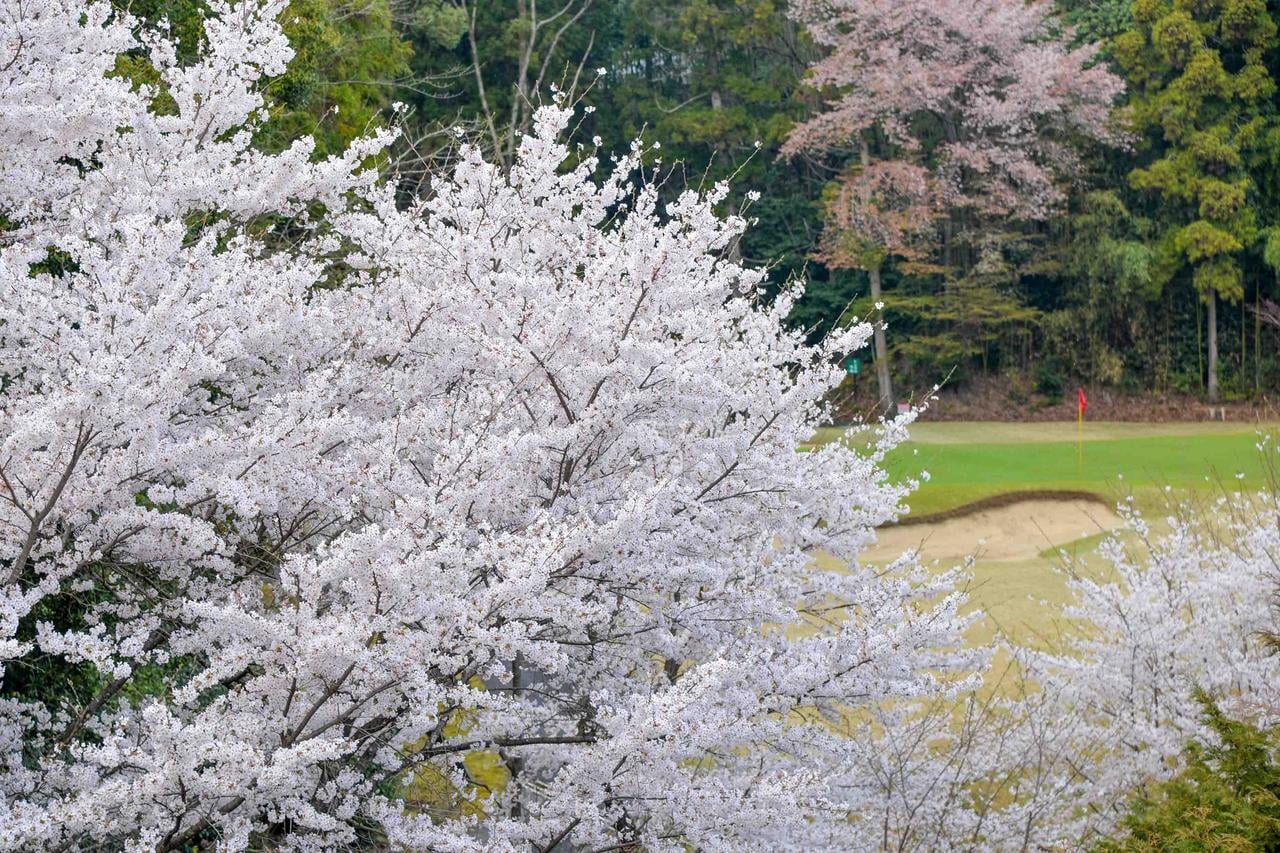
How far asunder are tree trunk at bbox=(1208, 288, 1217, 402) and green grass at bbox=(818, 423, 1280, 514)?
2.03 meters

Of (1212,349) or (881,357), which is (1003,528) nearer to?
(881,357)

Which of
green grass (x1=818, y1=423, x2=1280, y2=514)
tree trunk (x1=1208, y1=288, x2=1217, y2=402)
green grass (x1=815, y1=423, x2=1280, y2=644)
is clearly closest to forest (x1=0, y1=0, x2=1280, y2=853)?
green grass (x1=815, y1=423, x2=1280, y2=644)

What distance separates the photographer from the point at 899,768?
6.93 meters

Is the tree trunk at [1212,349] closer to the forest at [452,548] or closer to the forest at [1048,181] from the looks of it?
the forest at [1048,181]

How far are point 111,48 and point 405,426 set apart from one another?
Result: 2383mm

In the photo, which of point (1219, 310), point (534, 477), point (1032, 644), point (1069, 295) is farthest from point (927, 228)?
point (534, 477)

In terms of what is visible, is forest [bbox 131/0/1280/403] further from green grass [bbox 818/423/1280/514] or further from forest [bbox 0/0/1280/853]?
forest [bbox 0/0/1280/853]

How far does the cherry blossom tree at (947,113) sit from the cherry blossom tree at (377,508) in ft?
69.2

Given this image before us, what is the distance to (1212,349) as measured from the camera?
88.3ft

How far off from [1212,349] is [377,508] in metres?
25.4

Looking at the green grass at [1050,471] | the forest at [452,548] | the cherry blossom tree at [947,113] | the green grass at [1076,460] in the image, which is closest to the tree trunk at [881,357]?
the cherry blossom tree at [947,113]

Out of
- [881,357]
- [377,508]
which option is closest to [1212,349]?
[881,357]

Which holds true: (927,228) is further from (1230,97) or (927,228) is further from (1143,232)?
(1230,97)

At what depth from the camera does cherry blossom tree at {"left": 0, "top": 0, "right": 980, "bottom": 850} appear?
4.00 metres
